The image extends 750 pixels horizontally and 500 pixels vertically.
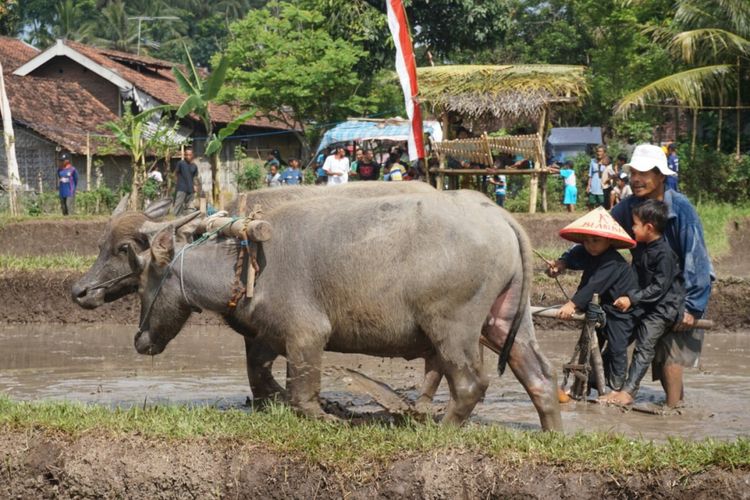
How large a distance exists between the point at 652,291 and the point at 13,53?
34972 mm

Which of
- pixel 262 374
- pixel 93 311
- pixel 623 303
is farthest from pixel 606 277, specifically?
pixel 93 311

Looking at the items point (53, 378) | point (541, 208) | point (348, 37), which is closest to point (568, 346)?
→ point (53, 378)

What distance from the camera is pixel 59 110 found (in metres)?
31.4

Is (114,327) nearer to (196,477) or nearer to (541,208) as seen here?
(196,477)

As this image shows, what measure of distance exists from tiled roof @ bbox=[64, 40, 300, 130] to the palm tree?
14268 millimetres

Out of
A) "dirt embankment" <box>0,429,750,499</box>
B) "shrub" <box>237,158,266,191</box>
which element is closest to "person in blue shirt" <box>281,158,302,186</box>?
"shrub" <box>237,158,266,191</box>

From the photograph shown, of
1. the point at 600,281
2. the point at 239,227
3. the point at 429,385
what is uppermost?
the point at 239,227

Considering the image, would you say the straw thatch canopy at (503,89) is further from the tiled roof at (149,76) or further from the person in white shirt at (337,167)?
the tiled roof at (149,76)

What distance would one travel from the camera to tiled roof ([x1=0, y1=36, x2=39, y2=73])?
36312mm

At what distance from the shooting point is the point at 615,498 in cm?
489

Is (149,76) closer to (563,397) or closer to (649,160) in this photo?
(563,397)

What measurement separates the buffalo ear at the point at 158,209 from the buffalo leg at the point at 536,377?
8.31 feet

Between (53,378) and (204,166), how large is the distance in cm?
2734

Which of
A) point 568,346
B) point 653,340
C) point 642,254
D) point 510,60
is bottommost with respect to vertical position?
point 568,346
